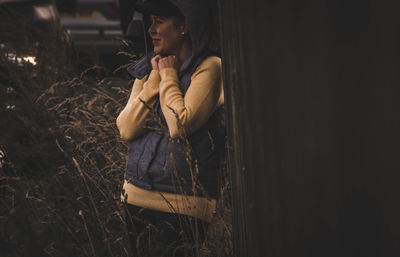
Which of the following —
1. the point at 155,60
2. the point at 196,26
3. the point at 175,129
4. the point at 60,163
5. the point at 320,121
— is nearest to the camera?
the point at 320,121

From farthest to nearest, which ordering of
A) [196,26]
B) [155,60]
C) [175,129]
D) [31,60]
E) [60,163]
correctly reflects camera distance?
[31,60], [60,163], [155,60], [196,26], [175,129]

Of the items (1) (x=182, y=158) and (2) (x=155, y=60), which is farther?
(2) (x=155, y=60)

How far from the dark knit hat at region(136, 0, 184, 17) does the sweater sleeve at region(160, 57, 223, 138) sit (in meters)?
0.24

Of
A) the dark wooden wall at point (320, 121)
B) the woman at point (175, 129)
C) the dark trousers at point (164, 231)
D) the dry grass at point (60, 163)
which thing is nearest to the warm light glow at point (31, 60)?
the dry grass at point (60, 163)

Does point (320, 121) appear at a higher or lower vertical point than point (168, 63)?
lower

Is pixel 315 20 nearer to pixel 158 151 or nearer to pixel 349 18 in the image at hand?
pixel 349 18

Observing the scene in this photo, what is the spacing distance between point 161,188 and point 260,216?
0.93 metres

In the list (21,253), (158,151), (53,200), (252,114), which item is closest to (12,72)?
(53,200)

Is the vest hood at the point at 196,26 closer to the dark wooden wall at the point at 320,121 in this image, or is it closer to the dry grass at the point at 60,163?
the dry grass at the point at 60,163

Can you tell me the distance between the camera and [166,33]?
6.26 ft

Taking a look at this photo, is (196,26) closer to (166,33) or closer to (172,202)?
(166,33)

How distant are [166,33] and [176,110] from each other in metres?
0.35

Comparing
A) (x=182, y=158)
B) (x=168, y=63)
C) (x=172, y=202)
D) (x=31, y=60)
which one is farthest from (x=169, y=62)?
(x=31, y=60)

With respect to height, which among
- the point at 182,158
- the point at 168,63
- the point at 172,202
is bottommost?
the point at 172,202
